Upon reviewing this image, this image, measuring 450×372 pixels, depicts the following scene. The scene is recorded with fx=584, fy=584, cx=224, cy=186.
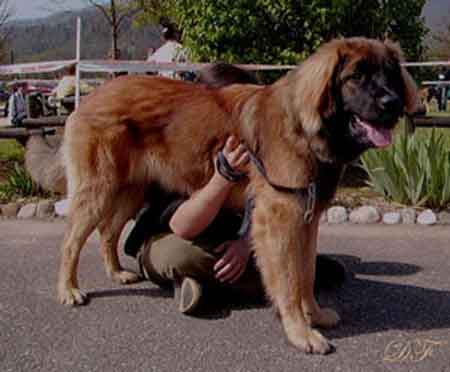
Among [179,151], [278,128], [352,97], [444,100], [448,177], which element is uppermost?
[352,97]

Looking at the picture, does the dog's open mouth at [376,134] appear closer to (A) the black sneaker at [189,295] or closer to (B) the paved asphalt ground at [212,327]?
(B) the paved asphalt ground at [212,327]

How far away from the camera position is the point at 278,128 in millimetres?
3061

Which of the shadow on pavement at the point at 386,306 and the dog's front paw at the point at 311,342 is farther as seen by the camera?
the shadow on pavement at the point at 386,306

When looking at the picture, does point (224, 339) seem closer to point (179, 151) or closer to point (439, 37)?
point (179, 151)

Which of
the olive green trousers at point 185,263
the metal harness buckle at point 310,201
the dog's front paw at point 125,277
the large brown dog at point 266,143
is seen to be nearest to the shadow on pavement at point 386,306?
the large brown dog at point 266,143

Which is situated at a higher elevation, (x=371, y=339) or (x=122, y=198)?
(x=122, y=198)

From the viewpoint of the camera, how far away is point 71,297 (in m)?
3.59

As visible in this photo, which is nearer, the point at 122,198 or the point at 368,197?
the point at 122,198

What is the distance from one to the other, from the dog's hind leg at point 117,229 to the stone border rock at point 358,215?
1406 mm

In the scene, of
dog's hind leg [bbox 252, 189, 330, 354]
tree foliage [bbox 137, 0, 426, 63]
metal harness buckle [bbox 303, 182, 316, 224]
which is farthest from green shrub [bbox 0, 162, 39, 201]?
metal harness buckle [bbox 303, 182, 316, 224]

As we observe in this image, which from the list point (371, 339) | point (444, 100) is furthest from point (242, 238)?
point (444, 100)

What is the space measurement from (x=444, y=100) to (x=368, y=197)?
17630 mm

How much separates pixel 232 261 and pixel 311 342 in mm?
674

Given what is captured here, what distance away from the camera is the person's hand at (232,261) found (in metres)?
3.35
